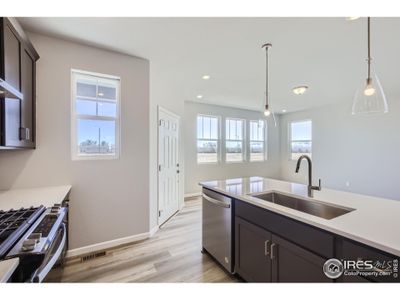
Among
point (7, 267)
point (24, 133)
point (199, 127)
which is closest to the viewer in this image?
point (7, 267)

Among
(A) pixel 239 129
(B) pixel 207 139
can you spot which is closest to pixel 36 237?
(B) pixel 207 139

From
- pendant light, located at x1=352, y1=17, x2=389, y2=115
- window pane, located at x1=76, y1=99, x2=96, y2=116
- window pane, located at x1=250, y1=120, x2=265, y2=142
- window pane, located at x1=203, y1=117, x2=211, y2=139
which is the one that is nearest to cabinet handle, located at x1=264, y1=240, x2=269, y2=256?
pendant light, located at x1=352, y1=17, x2=389, y2=115

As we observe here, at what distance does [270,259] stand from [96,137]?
2.56 meters

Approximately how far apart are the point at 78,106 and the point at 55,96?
270 mm

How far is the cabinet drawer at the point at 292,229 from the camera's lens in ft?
Result: 3.93

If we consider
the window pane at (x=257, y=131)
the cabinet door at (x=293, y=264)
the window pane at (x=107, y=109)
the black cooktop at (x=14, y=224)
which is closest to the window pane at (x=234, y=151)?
the window pane at (x=257, y=131)

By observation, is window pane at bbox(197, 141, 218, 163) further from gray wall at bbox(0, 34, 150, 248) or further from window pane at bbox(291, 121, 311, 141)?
window pane at bbox(291, 121, 311, 141)

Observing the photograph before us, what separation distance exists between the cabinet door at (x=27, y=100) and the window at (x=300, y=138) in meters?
7.46

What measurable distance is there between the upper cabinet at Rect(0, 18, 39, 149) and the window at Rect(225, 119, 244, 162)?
512 centimetres

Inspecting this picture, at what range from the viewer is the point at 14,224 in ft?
4.04

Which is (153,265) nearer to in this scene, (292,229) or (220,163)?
(292,229)

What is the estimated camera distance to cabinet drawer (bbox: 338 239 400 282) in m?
0.95
